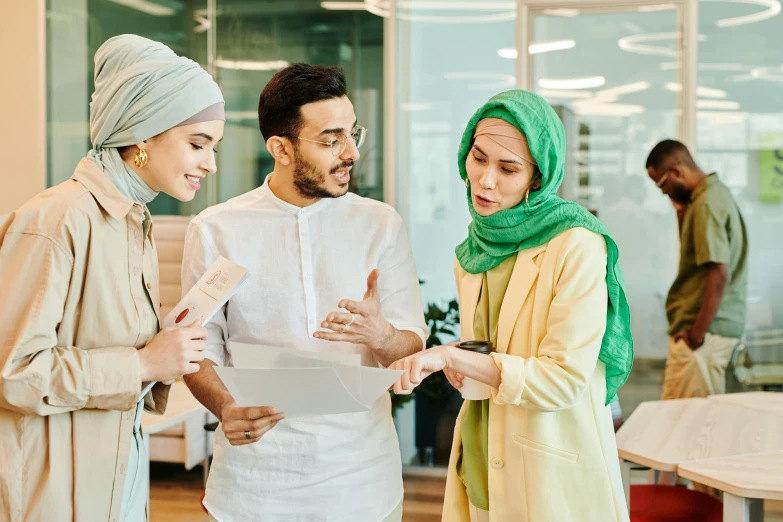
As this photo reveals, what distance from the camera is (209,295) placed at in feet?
5.36

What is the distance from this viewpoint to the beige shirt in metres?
1.42

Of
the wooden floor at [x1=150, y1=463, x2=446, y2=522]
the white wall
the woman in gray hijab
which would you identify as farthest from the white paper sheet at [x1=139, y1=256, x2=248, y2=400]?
the white wall

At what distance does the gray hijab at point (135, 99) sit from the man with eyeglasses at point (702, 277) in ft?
10.6

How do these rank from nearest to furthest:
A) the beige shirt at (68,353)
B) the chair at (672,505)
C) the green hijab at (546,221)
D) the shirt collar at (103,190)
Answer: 1. the beige shirt at (68,353)
2. the shirt collar at (103,190)
3. the green hijab at (546,221)
4. the chair at (672,505)

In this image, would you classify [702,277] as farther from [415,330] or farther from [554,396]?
[554,396]

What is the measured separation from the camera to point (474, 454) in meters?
1.83

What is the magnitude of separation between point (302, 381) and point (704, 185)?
10.9ft

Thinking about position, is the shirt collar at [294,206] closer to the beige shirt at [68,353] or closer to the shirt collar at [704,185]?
the beige shirt at [68,353]

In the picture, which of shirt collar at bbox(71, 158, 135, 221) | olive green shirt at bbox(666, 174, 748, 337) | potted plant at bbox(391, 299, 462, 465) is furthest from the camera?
potted plant at bbox(391, 299, 462, 465)

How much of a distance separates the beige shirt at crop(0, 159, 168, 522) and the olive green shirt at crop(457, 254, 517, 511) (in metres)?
0.73

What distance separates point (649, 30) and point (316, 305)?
12.2ft

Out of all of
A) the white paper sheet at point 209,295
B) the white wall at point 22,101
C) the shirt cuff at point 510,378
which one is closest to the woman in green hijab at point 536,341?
the shirt cuff at point 510,378

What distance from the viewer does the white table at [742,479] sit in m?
2.12

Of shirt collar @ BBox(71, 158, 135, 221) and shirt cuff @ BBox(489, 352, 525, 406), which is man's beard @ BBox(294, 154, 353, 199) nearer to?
shirt collar @ BBox(71, 158, 135, 221)
